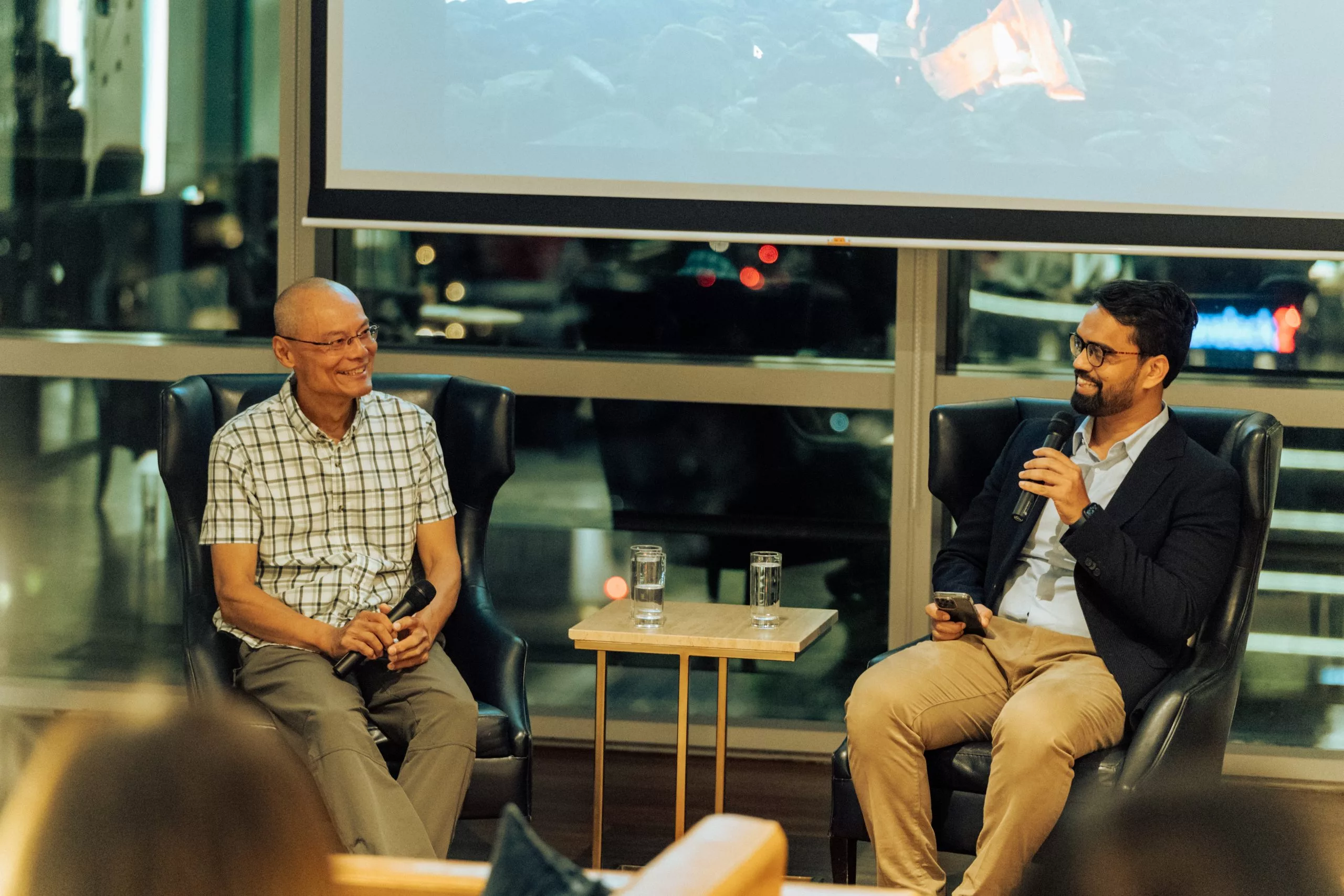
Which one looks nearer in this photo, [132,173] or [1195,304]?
[1195,304]

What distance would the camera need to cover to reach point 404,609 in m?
2.79

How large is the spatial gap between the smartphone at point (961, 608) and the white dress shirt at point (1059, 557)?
10 cm

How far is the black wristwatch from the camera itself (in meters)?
2.64

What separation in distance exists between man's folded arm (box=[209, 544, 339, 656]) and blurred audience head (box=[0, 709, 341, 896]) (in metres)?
1.90

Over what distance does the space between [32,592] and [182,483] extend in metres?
1.85

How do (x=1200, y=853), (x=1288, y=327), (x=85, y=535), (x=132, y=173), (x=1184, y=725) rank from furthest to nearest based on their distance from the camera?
(x=85, y=535) → (x=132, y=173) → (x=1288, y=327) → (x=1184, y=725) → (x=1200, y=853)

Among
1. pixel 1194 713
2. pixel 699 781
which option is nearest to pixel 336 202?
pixel 699 781

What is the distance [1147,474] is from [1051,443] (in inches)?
8.0

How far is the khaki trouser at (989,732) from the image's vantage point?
8.11 ft

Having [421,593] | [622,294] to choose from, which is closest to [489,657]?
[421,593]

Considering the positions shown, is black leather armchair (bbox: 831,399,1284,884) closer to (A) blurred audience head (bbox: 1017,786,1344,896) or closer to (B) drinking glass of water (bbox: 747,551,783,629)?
(B) drinking glass of water (bbox: 747,551,783,629)

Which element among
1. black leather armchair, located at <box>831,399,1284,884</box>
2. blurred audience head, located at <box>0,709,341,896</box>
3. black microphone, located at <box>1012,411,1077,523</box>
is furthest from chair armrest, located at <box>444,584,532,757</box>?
blurred audience head, located at <box>0,709,341,896</box>

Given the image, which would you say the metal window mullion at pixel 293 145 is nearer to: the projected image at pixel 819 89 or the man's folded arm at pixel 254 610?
the projected image at pixel 819 89

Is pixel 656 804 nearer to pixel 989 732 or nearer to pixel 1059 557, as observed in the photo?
pixel 989 732
